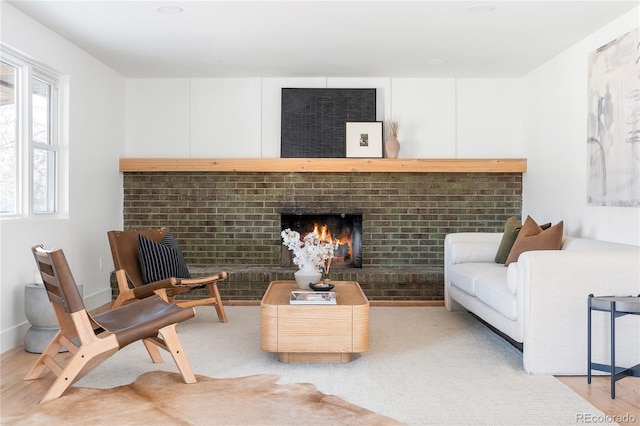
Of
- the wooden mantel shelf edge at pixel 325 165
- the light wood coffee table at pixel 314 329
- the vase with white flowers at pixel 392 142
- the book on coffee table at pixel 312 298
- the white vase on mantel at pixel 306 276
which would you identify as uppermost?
the vase with white flowers at pixel 392 142

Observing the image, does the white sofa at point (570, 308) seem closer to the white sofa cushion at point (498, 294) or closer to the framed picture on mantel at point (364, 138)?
the white sofa cushion at point (498, 294)

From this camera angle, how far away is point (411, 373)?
373 cm

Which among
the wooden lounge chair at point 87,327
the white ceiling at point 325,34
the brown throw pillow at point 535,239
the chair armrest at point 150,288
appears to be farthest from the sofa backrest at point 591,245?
the chair armrest at point 150,288

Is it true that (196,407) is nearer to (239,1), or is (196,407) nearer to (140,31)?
(239,1)

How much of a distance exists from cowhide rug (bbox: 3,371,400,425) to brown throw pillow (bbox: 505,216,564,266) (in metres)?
2.32

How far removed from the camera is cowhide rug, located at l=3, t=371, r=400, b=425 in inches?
114

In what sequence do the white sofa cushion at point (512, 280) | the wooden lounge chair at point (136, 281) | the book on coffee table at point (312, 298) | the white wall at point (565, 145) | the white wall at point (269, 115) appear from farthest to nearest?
the white wall at point (269, 115) → the wooden lounge chair at point (136, 281) → the white wall at point (565, 145) → the book on coffee table at point (312, 298) → the white sofa cushion at point (512, 280)

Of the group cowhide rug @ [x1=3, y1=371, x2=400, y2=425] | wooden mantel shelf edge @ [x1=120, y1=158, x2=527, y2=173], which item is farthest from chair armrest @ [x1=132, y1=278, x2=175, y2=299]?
wooden mantel shelf edge @ [x1=120, y1=158, x2=527, y2=173]

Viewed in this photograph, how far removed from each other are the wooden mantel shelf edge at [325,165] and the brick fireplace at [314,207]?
20 cm

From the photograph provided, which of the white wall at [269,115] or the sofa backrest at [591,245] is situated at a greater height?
the white wall at [269,115]

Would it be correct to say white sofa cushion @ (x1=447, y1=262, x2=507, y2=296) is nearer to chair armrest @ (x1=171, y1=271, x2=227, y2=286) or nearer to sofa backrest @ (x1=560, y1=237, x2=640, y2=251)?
sofa backrest @ (x1=560, y1=237, x2=640, y2=251)

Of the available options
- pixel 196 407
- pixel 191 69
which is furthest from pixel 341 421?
pixel 191 69

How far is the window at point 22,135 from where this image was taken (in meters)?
4.49

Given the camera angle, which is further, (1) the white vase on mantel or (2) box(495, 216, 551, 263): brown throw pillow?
(2) box(495, 216, 551, 263): brown throw pillow
